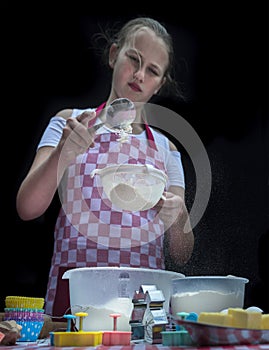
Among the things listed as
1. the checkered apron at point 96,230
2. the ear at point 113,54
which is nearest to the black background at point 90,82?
the ear at point 113,54

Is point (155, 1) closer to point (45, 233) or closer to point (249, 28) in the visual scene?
point (249, 28)

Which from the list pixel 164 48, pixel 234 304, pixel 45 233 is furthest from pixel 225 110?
pixel 234 304

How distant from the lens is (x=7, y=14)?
1.97m

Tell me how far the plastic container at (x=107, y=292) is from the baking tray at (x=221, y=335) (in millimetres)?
237

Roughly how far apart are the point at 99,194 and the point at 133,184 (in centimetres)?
34

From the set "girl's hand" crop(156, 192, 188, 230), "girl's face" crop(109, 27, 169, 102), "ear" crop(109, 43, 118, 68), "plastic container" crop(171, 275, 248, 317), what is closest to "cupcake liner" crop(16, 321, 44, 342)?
"plastic container" crop(171, 275, 248, 317)

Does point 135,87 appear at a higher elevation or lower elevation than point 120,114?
higher

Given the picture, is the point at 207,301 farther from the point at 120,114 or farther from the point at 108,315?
the point at 120,114

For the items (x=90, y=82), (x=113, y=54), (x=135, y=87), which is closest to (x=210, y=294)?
(x=135, y=87)

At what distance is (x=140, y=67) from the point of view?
145cm

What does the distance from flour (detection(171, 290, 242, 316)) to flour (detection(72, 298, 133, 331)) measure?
10cm

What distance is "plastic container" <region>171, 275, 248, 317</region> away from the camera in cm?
81

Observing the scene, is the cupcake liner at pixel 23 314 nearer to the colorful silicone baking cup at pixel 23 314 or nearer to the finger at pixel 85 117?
A: the colorful silicone baking cup at pixel 23 314

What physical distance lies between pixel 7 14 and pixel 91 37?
34 cm
